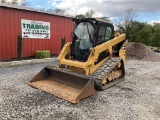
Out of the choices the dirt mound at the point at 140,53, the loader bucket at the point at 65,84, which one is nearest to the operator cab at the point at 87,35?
the loader bucket at the point at 65,84

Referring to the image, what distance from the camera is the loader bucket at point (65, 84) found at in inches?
190

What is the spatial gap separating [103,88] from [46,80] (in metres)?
1.74

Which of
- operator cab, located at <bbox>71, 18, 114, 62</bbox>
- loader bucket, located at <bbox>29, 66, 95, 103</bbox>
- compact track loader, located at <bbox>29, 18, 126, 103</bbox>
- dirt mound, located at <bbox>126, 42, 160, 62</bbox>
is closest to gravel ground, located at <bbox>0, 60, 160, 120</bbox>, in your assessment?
loader bucket, located at <bbox>29, 66, 95, 103</bbox>

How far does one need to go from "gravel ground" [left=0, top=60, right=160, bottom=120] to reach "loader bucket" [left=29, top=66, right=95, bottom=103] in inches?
5.8

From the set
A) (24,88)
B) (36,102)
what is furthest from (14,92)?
(36,102)

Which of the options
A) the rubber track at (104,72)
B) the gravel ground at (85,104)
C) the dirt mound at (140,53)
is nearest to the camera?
the gravel ground at (85,104)

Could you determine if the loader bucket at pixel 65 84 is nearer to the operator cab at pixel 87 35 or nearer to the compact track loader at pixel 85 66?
the compact track loader at pixel 85 66

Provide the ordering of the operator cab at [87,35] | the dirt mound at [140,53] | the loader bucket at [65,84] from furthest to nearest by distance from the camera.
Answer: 1. the dirt mound at [140,53]
2. the operator cab at [87,35]
3. the loader bucket at [65,84]

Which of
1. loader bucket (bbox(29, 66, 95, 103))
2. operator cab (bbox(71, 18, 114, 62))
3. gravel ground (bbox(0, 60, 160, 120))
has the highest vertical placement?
operator cab (bbox(71, 18, 114, 62))

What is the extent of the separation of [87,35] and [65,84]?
172cm

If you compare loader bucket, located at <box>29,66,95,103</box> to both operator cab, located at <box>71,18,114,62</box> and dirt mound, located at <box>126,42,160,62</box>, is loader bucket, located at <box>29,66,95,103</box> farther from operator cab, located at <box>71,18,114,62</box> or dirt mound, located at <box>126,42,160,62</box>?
dirt mound, located at <box>126,42,160,62</box>

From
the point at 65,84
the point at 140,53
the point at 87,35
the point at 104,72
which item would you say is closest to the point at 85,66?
the point at 104,72

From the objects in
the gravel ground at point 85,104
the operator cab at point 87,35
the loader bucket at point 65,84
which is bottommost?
the gravel ground at point 85,104

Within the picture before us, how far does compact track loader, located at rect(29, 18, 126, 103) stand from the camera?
518 cm
